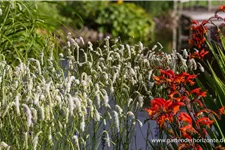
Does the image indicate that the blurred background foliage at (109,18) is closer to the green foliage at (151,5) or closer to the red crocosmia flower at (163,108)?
the green foliage at (151,5)

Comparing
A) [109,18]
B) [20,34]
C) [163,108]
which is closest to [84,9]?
[109,18]

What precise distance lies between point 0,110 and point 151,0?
1640cm

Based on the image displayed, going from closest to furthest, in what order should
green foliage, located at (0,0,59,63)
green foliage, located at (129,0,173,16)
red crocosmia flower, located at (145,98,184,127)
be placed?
red crocosmia flower, located at (145,98,184,127)
green foliage, located at (0,0,59,63)
green foliage, located at (129,0,173,16)

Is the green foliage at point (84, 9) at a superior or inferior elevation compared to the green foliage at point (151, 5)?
superior

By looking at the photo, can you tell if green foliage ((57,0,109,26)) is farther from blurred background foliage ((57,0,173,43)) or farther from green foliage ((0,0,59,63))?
green foliage ((0,0,59,63))

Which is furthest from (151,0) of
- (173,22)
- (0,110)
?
(0,110)

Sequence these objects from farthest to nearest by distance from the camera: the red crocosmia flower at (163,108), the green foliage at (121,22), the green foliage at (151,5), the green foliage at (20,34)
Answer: the green foliage at (151,5), the green foliage at (121,22), the green foliage at (20,34), the red crocosmia flower at (163,108)

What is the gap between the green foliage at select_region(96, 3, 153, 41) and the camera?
17.1m

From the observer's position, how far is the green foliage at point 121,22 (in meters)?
17.1

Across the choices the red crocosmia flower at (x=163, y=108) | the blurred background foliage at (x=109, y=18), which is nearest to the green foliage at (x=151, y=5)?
the blurred background foliage at (x=109, y=18)

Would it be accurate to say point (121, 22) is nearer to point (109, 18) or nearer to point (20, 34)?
point (109, 18)

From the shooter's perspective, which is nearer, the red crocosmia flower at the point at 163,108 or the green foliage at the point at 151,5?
the red crocosmia flower at the point at 163,108

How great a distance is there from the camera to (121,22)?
56.2 feet

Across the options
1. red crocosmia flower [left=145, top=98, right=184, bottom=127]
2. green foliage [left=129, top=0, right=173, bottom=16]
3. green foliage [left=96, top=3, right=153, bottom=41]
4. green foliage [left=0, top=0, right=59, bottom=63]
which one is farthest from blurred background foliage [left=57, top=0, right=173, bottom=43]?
red crocosmia flower [left=145, top=98, right=184, bottom=127]
